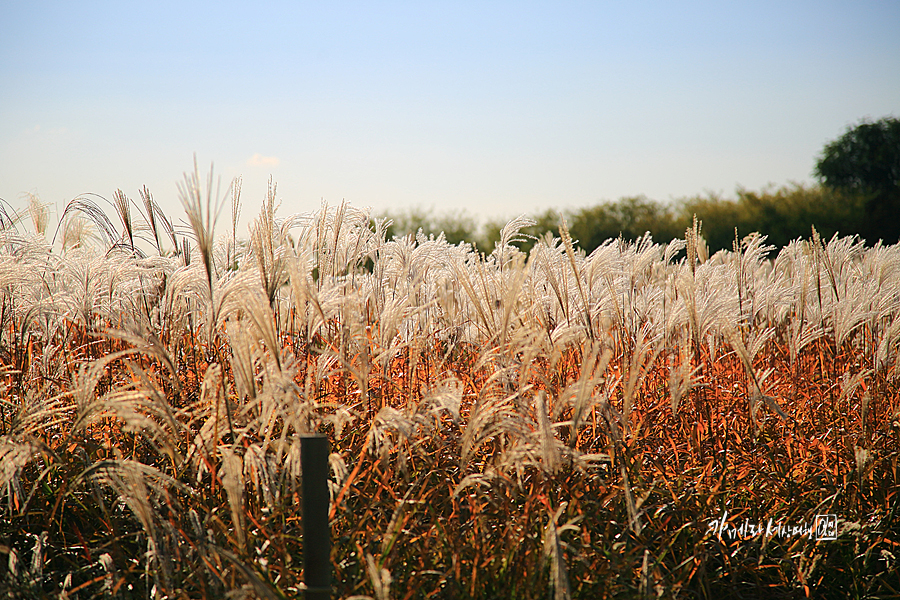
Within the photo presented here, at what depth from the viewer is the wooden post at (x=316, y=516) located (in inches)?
61.5

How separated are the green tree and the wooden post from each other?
85.0 feet

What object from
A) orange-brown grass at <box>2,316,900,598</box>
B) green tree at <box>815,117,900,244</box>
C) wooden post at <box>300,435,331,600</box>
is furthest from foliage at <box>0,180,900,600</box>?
green tree at <box>815,117,900,244</box>

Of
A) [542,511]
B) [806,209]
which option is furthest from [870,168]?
[542,511]

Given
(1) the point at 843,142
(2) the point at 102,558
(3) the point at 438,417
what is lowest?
(2) the point at 102,558

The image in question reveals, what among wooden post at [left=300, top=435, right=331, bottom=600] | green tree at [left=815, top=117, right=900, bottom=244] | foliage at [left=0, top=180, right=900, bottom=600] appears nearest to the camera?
wooden post at [left=300, top=435, right=331, bottom=600]

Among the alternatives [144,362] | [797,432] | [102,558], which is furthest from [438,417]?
[797,432]

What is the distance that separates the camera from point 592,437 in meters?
2.56

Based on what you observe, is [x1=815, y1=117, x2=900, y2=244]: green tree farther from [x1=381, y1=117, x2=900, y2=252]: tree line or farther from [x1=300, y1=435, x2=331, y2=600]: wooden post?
[x1=300, y1=435, x2=331, y2=600]: wooden post

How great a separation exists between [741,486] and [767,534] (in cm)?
21

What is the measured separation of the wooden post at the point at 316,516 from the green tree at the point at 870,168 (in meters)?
25.9

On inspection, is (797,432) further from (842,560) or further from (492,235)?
(492,235)

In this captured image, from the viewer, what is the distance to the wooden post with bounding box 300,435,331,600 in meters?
1.56

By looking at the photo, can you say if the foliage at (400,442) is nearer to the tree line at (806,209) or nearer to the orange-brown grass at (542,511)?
the orange-brown grass at (542,511)

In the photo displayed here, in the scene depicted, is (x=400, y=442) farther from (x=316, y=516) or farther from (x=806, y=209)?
(x=806, y=209)
